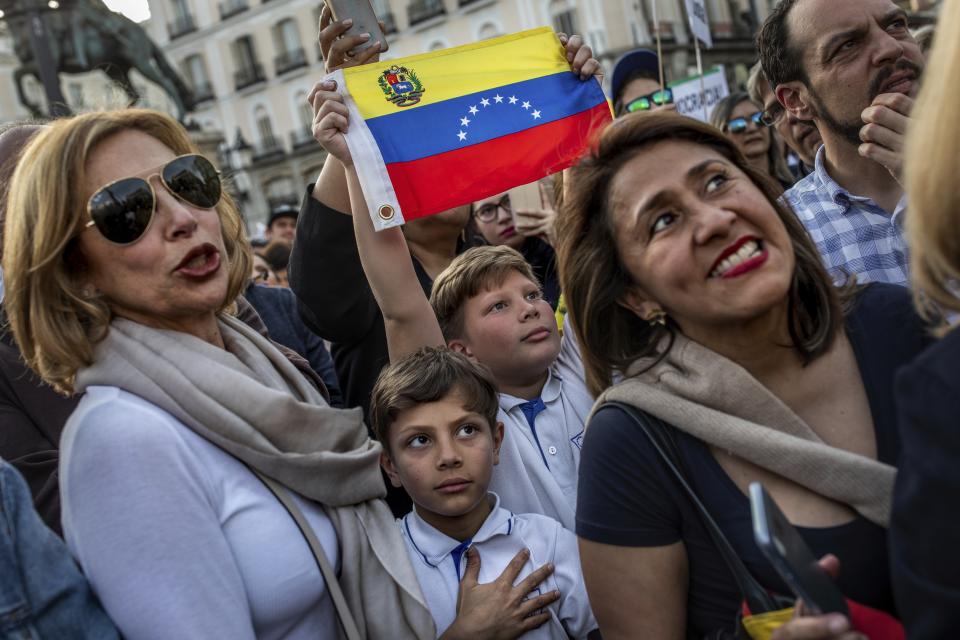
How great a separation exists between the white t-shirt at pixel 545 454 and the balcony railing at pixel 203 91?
42162 millimetres

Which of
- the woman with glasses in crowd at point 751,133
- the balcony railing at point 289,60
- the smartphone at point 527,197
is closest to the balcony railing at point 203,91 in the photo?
the balcony railing at point 289,60

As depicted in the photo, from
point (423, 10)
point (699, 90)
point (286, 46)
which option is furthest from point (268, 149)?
point (699, 90)

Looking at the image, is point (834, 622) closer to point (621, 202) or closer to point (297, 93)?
point (621, 202)

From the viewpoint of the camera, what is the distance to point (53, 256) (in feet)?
5.85

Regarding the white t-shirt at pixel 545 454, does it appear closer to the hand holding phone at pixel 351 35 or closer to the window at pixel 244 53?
the hand holding phone at pixel 351 35

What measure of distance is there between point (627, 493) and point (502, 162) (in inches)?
61.8

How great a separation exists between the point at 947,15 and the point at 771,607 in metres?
0.98

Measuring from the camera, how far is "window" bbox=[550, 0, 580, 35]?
31084mm

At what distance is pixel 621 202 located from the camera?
1.93m

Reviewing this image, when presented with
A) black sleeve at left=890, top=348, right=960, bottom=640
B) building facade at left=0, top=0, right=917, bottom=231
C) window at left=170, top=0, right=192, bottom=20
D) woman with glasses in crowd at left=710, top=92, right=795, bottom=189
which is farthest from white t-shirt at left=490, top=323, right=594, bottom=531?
window at left=170, top=0, right=192, bottom=20

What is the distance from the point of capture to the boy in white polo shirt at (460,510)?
235 cm

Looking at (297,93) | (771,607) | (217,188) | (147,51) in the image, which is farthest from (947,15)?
(297,93)

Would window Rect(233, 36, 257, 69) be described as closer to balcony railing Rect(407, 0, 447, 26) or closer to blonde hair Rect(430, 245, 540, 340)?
balcony railing Rect(407, 0, 447, 26)

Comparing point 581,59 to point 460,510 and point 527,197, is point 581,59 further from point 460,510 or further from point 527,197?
point 460,510
